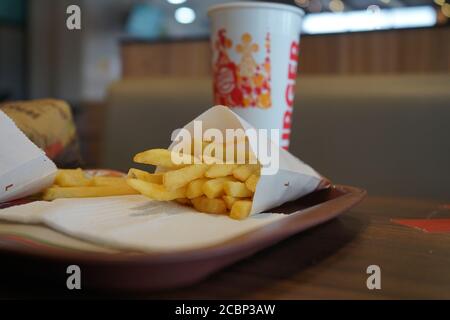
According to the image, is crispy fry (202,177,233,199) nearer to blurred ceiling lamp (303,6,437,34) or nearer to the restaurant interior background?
the restaurant interior background

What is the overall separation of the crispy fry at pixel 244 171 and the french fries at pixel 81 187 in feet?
0.61

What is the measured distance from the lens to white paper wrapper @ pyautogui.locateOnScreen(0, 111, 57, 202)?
0.78 meters

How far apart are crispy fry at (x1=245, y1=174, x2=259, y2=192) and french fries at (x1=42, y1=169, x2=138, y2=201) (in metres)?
0.20

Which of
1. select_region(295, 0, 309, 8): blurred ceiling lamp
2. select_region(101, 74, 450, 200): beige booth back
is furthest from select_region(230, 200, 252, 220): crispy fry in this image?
select_region(295, 0, 309, 8): blurred ceiling lamp

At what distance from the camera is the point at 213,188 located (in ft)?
2.21

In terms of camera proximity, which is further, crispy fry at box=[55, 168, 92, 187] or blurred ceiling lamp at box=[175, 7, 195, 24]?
blurred ceiling lamp at box=[175, 7, 195, 24]

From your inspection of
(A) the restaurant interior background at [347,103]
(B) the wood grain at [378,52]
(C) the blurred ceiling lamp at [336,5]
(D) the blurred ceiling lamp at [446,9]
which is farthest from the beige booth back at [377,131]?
(C) the blurred ceiling lamp at [336,5]

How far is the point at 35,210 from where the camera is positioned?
666 millimetres

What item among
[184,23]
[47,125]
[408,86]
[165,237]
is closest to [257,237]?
[165,237]

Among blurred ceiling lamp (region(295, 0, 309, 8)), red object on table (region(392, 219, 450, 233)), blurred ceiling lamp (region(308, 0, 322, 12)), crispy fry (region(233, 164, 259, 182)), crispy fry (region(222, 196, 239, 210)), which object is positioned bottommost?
red object on table (region(392, 219, 450, 233))

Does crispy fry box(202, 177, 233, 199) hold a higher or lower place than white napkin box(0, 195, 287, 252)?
higher

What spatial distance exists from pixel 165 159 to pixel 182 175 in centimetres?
6

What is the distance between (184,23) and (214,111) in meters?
9.38

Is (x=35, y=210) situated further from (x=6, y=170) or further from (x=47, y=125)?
(x=47, y=125)
